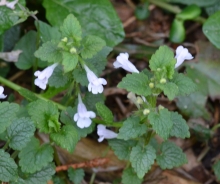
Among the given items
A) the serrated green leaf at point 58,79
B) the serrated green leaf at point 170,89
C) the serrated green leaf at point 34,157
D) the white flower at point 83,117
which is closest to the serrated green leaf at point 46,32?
the serrated green leaf at point 58,79

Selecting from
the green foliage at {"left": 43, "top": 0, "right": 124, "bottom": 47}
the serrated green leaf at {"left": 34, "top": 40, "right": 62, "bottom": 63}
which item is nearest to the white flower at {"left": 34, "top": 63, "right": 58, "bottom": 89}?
the serrated green leaf at {"left": 34, "top": 40, "right": 62, "bottom": 63}

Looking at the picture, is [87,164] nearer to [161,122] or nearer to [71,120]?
[71,120]

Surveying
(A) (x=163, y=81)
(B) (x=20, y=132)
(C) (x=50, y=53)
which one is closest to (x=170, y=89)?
(A) (x=163, y=81)

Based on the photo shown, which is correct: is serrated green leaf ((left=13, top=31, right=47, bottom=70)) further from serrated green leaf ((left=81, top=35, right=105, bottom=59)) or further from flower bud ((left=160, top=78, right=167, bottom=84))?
flower bud ((left=160, top=78, right=167, bottom=84))

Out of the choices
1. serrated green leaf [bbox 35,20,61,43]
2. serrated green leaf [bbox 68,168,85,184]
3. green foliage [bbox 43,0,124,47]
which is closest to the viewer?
serrated green leaf [bbox 68,168,85,184]

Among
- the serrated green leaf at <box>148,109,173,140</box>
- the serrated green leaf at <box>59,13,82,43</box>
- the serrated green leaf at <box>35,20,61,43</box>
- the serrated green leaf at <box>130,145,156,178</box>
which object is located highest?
the serrated green leaf at <box>59,13,82,43</box>

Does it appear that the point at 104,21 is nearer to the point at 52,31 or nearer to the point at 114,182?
the point at 52,31
